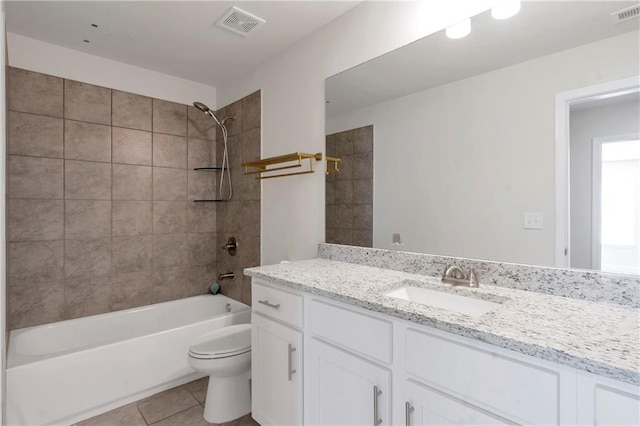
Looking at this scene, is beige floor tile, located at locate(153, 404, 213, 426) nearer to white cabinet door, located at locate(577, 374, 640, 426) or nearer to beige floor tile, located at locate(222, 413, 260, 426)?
beige floor tile, located at locate(222, 413, 260, 426)

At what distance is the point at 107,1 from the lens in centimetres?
187

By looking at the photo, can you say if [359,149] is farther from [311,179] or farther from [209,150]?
[209,150]

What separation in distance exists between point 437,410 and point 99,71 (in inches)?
122

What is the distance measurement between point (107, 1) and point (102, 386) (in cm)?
227

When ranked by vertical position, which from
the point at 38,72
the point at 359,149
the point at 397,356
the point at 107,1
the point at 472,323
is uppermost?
the point at 107,1

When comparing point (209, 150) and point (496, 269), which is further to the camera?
point (209, 150)

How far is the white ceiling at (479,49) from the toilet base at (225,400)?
1755mm

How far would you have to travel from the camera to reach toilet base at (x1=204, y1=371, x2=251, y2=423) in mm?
1937

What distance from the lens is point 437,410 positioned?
99 centimetres

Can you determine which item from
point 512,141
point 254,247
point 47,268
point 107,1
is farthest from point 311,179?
point 47,268

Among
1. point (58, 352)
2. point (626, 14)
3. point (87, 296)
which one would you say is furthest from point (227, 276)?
point (626, 14)

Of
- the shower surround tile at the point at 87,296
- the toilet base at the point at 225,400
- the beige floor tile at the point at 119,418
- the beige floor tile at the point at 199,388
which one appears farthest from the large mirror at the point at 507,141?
the shower surround tile at the point at 87,296

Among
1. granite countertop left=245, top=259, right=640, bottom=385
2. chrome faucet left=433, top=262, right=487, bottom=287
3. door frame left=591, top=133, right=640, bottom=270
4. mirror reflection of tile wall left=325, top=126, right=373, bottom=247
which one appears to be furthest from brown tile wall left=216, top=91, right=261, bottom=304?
door frame left=591, top=133, right=640, bottom=270

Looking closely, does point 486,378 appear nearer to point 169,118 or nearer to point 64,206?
point 64,206
